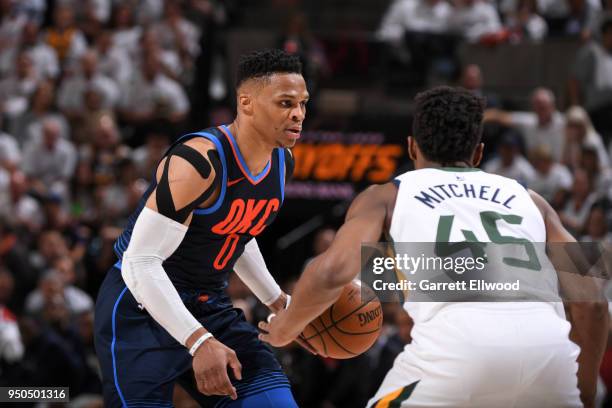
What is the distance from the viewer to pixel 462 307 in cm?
349

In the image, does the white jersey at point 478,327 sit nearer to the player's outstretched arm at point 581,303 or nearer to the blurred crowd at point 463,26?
the player's outstretched arm at point 581,303

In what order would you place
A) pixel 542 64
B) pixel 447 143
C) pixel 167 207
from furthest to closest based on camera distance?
pixel 542 64 → pixel 167 207 → pixel 447 143

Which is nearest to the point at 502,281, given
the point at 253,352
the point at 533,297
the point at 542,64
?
the point at 533,297

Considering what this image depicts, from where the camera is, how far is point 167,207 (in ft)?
13.2

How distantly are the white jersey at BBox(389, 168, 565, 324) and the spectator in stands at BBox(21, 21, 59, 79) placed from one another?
9.94 metres

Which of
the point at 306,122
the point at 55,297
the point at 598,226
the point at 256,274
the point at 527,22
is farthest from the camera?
the point at 527,22

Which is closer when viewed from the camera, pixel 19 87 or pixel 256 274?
pixel 256 274

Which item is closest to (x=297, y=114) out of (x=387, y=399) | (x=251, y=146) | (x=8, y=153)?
(x=251, y=146)

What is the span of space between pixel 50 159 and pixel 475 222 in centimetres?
853

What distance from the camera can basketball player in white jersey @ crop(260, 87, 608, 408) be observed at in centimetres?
341

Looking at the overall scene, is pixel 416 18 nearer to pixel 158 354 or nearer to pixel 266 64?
pixel 266 64

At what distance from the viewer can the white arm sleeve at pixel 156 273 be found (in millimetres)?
4016

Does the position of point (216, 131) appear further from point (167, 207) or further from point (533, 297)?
point (533, 297)

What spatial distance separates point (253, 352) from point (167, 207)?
32.3 inches
